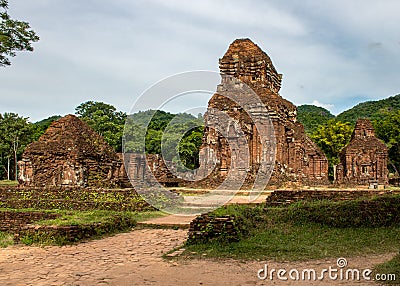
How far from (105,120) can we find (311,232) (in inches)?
1416

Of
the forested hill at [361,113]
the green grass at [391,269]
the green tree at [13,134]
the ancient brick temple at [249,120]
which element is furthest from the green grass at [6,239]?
the forested hill at [361,113]

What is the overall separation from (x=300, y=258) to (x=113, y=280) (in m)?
3.05

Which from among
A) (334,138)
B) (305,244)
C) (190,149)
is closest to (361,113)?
(334,138)

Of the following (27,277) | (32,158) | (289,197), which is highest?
(32,158)

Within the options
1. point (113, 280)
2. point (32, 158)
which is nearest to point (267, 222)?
point (113, 280)

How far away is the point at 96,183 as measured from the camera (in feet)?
61.4

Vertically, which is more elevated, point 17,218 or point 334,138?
point 334,138

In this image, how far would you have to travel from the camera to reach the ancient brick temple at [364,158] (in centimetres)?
3186

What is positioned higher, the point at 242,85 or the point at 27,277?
the point at 242,85

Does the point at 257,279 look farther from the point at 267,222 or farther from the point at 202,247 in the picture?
the point at 267,222

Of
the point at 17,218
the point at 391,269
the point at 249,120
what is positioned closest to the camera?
the point at 391,269

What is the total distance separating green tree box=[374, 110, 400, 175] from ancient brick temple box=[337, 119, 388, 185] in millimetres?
7763

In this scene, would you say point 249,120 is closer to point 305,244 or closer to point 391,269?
point 305,244

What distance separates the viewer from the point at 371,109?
2311 inches
